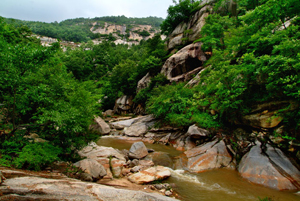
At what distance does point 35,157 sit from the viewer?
17.9 feet

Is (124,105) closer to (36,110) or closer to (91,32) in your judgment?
(36,110)

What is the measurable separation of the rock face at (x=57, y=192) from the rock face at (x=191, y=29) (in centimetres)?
2639

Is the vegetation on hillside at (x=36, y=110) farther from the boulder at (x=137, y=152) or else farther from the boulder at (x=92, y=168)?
the boulder at (x=137, y=152)

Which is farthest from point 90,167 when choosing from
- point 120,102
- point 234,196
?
point 120,102

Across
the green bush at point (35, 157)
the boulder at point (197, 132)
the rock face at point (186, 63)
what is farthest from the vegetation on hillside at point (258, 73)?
the green bush at point (35, 157)

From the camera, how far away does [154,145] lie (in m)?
14.1

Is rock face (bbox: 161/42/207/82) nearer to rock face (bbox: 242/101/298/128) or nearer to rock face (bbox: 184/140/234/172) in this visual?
rock face (bbox: 242/101/298/128)

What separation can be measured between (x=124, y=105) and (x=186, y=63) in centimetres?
1660

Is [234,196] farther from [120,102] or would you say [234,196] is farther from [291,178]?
[120,102]

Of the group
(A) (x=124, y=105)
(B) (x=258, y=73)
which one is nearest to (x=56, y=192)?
(B) (x=258, y=73)

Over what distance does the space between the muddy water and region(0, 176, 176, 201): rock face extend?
9.64 feet

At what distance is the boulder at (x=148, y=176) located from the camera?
7.18 metres

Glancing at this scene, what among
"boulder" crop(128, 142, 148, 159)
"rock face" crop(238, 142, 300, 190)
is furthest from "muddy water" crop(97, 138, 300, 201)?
"boulder" crop(128, 142, 148, 159)

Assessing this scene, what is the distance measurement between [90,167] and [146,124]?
1173 cm
